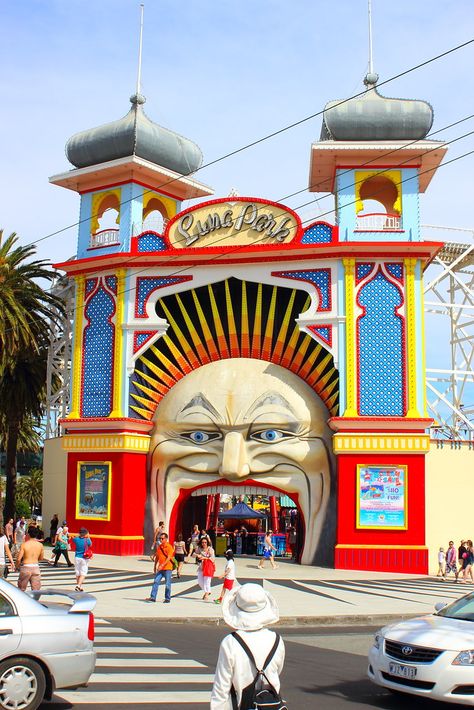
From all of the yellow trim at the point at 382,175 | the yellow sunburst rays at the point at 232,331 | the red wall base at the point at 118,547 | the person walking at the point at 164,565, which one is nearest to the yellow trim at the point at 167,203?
the yellow sunburst rays at the point at 232,331

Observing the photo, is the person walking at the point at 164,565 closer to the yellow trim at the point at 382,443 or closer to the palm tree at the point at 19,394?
the yellow trim at the point at 382,443

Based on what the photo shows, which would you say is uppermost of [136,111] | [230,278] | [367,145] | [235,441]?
[136,111]

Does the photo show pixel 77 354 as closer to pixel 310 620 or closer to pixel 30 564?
pixel 30 564

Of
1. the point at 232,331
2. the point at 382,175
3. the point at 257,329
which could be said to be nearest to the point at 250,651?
A: the point at 257,329

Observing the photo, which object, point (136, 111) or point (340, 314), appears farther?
point (136, 111)

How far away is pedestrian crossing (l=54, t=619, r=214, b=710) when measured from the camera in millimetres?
9312

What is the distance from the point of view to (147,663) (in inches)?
453

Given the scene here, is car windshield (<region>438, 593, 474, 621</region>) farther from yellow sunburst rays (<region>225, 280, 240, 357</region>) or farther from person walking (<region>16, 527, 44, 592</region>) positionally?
yellow sunburst rays (<region>225, 280, 240, 357</region>)

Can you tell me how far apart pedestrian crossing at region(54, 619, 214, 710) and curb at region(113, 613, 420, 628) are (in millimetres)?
3276

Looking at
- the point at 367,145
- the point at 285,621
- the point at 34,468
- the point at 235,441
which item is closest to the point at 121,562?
the point at 235,441

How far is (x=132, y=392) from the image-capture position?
31641mm

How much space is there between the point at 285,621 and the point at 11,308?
20.9 m

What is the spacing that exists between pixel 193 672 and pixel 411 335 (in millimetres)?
19848

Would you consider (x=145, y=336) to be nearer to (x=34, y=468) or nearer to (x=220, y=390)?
(x=220, y=390)
